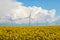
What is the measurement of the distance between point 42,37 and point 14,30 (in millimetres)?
1959

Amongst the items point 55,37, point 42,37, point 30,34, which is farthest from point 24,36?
point 55,37

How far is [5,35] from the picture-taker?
472 inches

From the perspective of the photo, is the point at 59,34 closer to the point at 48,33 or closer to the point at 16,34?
the point at 48,33

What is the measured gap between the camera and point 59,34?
12.9 meters

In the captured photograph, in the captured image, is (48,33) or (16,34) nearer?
(16,34)

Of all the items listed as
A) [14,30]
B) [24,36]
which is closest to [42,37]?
[24,36]

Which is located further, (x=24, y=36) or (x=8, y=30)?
(x=8, y=30)

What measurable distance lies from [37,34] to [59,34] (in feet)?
5.12

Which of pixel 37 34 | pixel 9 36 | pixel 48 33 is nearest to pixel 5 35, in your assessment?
pixel 9 36

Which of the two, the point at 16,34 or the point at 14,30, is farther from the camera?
the point at 14,30

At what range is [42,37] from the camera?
12.3 metres

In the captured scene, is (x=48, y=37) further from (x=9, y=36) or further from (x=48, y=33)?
(x=9, y=36)

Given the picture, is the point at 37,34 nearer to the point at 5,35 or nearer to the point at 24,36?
the point at 24,36

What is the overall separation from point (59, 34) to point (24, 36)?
246cm
